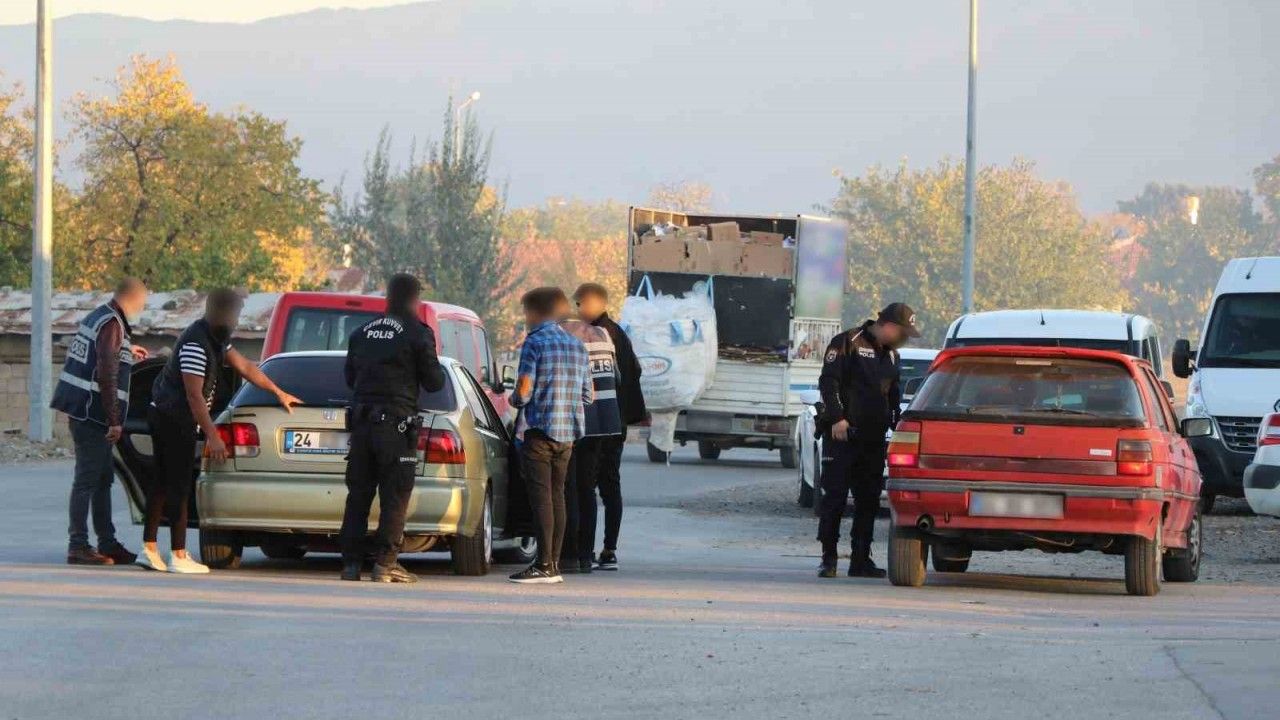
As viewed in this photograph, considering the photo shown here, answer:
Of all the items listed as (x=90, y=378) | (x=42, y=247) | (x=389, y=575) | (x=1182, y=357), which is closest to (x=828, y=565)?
(x=389, y=575)

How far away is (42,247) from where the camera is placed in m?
32.1

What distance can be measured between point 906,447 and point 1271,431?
4.64 m

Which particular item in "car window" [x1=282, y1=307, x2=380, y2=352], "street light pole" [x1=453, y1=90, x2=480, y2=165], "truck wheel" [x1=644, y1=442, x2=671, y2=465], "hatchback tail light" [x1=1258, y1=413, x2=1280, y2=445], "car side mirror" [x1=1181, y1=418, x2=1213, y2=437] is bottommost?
"truck wheel" [x1=644, y1=442, x2=671, y2=465]

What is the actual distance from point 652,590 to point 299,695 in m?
4.79

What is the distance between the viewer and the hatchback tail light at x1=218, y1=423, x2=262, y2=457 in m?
13.1

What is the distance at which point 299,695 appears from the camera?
8.37 m

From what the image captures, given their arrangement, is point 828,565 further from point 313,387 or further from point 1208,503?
point 1208,503

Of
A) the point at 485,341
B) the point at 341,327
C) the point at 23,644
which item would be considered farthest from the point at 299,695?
the point at 485,341

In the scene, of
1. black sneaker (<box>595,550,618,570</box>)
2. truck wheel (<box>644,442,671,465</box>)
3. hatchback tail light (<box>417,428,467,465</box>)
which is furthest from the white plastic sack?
hatchback tail light (<box>417,428,467,465</box>)

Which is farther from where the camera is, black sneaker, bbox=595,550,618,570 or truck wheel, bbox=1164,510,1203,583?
black sneaker, bbox=595,550,618,570

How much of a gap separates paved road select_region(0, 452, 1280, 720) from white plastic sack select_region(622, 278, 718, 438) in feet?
51.8

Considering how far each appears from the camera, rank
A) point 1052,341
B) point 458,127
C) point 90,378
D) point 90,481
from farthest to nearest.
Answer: point 458,127, point 1052,341, point 90,481, point 90,378

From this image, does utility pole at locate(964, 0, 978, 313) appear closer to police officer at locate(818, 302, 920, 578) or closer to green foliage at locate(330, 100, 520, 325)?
green foliage at locate(330, 100, 520, 325)

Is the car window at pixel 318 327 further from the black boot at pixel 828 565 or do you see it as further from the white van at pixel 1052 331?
the black boot at pixel 828 565
